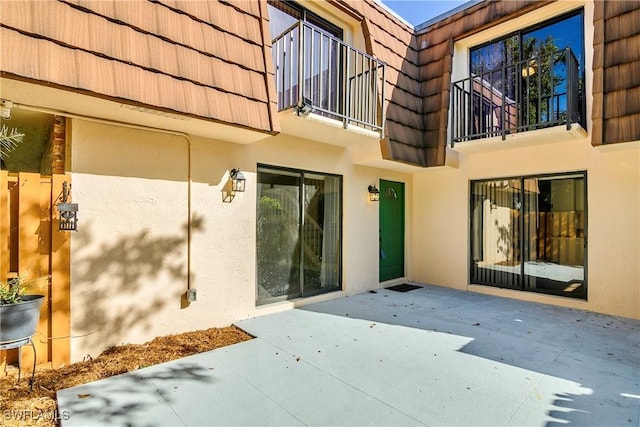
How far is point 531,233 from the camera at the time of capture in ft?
20.5

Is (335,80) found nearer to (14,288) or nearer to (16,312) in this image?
(14,288)

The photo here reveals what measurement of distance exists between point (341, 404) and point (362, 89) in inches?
194

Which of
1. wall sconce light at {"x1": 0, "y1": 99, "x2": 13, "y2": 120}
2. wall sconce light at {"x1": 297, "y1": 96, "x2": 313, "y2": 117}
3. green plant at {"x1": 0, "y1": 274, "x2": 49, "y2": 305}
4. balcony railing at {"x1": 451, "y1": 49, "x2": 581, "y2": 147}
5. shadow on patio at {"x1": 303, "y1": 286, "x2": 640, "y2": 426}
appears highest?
balcony railing at {"x1": 451, "y1": 49, "x2": 581, "y2": 147}

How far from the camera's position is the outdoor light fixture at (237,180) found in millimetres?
4594

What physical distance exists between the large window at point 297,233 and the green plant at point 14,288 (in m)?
2.69

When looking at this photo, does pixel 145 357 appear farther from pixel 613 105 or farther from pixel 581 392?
pixel 613 105

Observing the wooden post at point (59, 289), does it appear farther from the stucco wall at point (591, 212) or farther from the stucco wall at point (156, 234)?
the stucco wall at point (591, 212)

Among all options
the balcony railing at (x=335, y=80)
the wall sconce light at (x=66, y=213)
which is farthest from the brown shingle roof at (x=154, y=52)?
the wall sconce light at (x=66, y=213)

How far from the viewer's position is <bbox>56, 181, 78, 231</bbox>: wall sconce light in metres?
3.18

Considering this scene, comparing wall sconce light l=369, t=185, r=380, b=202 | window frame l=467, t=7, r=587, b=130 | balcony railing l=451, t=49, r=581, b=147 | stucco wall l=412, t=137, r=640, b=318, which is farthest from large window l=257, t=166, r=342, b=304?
window frame l=467, t=7, r=587, b=130

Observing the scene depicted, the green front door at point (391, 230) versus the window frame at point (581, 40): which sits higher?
the window frame at point (581, 40)

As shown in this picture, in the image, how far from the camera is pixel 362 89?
5.80 meters

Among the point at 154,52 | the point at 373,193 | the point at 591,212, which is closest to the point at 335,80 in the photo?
the point at 373,193

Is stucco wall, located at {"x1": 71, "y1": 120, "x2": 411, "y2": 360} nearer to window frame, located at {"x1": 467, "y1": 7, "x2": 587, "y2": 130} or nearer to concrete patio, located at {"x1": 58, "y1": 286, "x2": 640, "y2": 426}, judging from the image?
concrete patio, located at {"x1": 58, "y1": 286, "x2": 640, "y2": 426}
